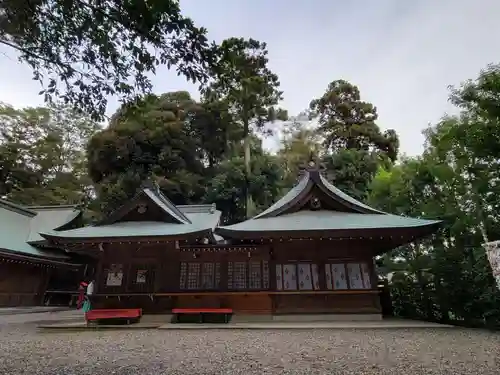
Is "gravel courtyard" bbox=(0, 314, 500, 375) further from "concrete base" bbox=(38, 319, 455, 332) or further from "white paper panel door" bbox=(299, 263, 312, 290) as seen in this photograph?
"white paper panel door" bbox=(299, 263, 312, 290)

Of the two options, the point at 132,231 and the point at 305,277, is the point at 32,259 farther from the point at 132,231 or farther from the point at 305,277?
the point at 305,277

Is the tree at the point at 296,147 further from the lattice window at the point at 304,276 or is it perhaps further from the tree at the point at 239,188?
the lattice window at the point at 304,276

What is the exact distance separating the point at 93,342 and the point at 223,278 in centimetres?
452

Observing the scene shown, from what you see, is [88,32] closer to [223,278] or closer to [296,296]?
[223,278]

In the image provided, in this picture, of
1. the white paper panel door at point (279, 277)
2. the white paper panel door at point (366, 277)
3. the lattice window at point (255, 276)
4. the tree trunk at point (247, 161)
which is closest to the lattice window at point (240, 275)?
the lattice window at point (255, 276)

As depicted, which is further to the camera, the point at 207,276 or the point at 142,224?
the point at 142,224

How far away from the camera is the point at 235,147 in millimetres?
26359

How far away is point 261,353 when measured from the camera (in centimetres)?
507

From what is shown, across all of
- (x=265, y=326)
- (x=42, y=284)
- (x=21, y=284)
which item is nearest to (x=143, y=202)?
(x=265, y=326)

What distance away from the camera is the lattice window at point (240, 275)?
397 inches

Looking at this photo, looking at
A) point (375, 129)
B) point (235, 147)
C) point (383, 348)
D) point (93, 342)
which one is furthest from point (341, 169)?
Result: point (93, 342)

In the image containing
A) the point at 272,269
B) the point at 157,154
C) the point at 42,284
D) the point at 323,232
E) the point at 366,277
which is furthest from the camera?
the point at 157,154

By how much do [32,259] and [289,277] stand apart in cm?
1252

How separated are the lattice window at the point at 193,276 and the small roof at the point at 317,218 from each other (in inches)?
73.0
